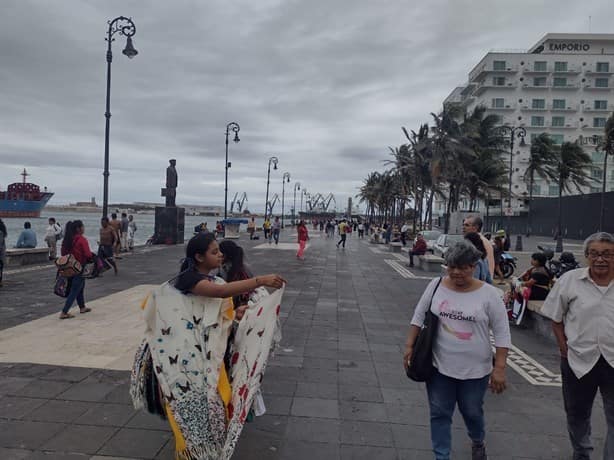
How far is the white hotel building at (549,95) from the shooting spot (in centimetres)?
6406

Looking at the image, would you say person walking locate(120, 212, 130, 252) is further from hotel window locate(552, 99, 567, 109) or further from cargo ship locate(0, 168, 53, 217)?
cargo ship locate(0, 168, 53, 217)

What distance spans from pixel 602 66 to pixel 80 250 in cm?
7463

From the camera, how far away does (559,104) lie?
6481 cm

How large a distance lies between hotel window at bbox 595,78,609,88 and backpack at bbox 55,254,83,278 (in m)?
74.0

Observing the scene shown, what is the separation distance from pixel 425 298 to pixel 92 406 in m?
2.87

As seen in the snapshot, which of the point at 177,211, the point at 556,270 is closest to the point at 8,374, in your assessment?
the point at 556,270

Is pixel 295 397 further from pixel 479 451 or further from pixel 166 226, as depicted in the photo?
pixel 166 226

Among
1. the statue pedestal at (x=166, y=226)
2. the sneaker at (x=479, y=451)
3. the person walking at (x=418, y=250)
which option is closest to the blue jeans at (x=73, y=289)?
the sneaker at (x=479, y=451)

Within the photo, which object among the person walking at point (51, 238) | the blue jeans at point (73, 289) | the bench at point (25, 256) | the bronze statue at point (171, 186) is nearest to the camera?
the blue jeans at point (73, 289)

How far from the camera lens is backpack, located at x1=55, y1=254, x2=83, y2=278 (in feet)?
22.8

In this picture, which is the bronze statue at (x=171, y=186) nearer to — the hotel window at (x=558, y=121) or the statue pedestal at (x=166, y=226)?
the statue pedestal at (x=166, y=226)

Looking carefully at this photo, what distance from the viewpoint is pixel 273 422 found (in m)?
3.79

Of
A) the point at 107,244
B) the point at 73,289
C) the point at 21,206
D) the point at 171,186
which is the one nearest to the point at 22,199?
the point at 21,206

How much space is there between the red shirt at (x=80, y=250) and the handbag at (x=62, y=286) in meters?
0.35
